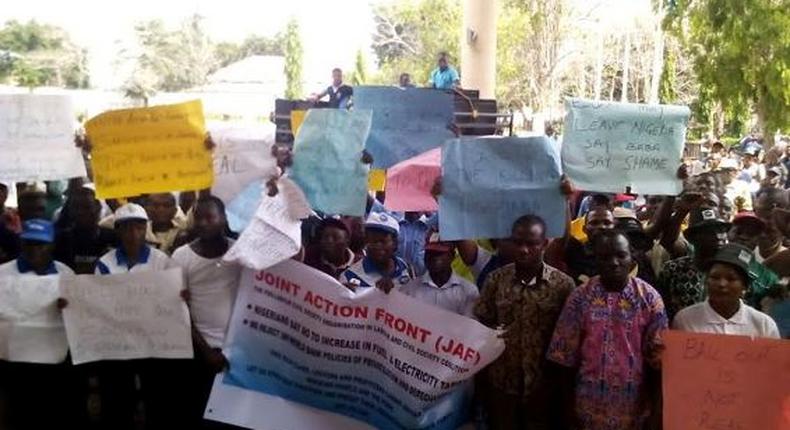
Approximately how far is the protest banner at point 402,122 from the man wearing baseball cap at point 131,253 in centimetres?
131

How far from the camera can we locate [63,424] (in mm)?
4977

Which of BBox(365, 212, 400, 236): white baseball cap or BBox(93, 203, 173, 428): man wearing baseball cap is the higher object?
BBox(365, 212, 400, 236): white baseball cap

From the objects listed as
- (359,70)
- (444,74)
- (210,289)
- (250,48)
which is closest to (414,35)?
(359,70)

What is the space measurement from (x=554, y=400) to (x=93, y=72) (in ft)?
203

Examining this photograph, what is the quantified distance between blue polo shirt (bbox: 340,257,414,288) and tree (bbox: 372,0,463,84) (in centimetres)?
3259

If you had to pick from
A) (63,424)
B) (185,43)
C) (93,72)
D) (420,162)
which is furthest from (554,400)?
(185,43)

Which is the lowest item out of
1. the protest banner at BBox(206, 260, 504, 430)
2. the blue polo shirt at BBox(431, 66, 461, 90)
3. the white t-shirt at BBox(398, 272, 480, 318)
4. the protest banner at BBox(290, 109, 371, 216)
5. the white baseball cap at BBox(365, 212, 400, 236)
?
the protest banner at BBox(206, 260, 504, 430)

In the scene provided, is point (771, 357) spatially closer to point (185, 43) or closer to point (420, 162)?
point (420, 162)

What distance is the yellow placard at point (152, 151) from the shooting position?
179 inches

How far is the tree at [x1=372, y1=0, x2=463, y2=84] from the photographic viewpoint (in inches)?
1638

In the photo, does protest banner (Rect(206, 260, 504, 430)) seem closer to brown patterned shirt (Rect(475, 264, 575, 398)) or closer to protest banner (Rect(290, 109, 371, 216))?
brown patterned shirt (Rect(475, 264, 575, 398))

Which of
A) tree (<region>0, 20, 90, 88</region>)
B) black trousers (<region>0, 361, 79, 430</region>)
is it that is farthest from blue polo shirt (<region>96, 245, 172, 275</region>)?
tree (<region>0, 20, 90, 88</region>)

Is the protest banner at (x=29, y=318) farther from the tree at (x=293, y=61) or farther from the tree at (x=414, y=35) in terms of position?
the tree at (x=293, y=61)

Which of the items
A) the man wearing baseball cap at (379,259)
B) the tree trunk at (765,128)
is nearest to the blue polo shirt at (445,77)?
the tree trunk at (765,128)
